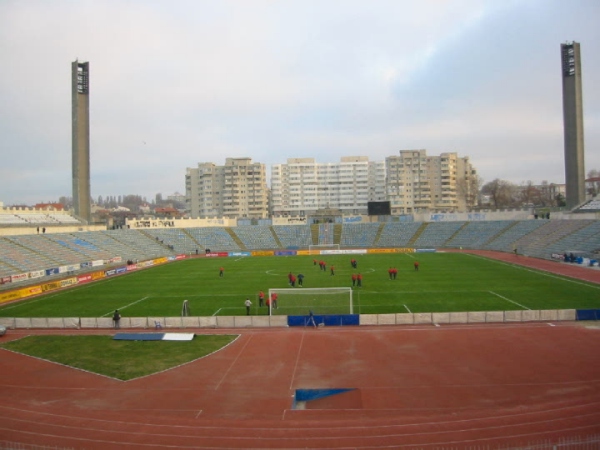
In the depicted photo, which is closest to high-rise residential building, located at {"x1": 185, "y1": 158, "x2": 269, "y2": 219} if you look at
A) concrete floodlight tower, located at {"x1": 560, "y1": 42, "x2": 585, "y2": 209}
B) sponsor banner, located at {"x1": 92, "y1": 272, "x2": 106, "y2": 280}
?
sponsor banner, located at {"x1": 92, "y1": 272, "x2": 106, "y2": 280}

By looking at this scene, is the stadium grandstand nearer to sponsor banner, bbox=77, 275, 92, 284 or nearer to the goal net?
sponsor banner, bbox=77, 275, 92, 284

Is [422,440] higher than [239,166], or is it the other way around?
[239,166]

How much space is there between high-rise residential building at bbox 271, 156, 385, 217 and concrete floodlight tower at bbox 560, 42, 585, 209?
62317mm

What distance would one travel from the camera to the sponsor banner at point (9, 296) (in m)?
34.8

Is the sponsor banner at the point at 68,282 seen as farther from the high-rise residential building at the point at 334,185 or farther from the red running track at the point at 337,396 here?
the high-rise residential building at the point at 334,185

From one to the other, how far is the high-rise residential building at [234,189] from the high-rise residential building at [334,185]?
309 inches

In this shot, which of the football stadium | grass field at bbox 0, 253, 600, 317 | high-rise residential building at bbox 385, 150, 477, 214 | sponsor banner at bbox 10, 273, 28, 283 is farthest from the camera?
high-rise residential building at bbox 385, 150, 477, 214

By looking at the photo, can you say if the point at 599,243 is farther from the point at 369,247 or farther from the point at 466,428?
the point at 466,428

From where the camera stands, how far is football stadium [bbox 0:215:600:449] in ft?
43.9

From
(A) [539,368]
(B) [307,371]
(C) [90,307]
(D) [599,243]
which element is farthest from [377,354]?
(D) [599,243]

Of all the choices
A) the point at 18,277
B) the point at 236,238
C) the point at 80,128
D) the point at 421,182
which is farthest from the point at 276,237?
the point at 421,182

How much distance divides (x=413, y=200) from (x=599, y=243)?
70.1 metres

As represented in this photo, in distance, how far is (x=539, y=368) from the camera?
17.9 meters

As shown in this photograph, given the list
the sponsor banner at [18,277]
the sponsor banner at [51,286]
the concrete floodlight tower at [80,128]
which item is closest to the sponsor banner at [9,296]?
the sponsor banner at [51,286]
